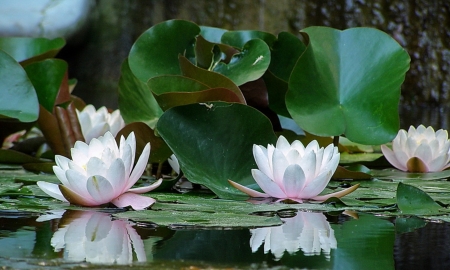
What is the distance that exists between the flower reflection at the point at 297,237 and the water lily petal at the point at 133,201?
0.20m

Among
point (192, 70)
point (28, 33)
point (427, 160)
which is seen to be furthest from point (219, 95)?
point (28, 33)

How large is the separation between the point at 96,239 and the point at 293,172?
0.36 meters

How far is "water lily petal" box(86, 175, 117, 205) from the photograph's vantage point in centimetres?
94

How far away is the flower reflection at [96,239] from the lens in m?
0.69

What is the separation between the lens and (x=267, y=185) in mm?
1031

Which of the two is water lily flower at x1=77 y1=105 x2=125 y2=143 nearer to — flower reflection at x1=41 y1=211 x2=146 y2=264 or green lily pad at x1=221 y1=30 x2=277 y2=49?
green lily pad at x1=221 y1=30 x2=277 y2=49

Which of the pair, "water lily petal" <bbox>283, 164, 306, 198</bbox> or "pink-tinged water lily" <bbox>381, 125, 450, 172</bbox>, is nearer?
"water lily petal" <bbox>283, 164, 306, 198</bbox>

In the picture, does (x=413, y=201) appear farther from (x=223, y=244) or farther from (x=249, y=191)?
(x=223, y=244)

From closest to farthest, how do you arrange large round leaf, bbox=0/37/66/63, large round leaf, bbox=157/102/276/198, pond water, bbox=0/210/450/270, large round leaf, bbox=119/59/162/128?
pond water, bbox=0/210/450/270 → large round leaf, bbox=157/102/276/198 → large round leaf, bbox=119/59/162/128 → large round leaf, bbox=0/37/66/63

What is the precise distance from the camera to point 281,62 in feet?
4.98

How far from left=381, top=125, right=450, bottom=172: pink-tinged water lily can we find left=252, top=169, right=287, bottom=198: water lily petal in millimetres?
531

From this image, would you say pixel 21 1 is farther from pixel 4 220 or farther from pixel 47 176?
pixel 4 220

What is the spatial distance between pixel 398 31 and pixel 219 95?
3.66 metres

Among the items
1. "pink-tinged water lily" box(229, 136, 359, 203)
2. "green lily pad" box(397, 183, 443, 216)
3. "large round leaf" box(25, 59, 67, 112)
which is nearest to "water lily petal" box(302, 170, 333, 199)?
"pink-tinged water lily" box(229, 136, 359, 203)
